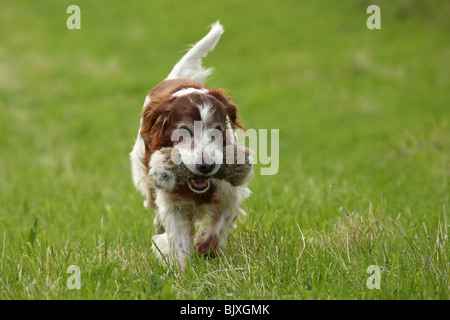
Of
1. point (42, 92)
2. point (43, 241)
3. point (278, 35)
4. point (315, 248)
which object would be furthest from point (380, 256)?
point (278, 35)

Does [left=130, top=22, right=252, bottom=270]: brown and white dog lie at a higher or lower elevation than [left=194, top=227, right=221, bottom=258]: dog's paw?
higher

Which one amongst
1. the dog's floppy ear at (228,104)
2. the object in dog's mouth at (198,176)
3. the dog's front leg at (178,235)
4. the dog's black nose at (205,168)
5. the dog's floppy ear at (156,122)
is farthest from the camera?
the dog's front leg at (178,235)

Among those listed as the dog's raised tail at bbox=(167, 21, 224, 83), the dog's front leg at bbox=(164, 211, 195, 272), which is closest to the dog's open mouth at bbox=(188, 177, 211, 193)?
the dog's front leg at bbox=(164, 211, 195, 272)

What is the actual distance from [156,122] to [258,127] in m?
6.03

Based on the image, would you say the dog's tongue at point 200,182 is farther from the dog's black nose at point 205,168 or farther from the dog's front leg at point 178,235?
the dog's front leg at point 178,235

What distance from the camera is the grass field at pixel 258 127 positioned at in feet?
12.0

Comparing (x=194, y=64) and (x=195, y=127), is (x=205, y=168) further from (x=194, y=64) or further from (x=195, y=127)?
(x=194, y=64)

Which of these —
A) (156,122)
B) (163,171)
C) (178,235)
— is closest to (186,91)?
(156,122)

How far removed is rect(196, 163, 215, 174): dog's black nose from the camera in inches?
142

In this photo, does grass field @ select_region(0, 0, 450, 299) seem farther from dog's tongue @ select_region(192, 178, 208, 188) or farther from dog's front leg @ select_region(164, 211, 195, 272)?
dog's tongue @ select_region(192, 178, 208, 188)

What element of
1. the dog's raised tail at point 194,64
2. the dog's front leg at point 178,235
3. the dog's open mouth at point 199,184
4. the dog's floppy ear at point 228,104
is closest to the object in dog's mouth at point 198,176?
the dog's open mouth at point 199,184

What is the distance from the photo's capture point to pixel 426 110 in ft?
33.1
